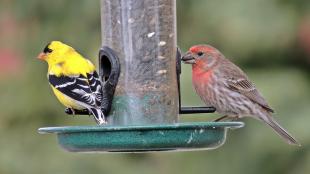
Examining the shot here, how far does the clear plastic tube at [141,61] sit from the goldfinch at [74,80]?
8.6 inches

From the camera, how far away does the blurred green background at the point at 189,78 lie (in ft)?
63.9

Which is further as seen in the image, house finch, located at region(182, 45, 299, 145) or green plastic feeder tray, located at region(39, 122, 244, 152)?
house finch, located at region(182, 45, 299, 145)

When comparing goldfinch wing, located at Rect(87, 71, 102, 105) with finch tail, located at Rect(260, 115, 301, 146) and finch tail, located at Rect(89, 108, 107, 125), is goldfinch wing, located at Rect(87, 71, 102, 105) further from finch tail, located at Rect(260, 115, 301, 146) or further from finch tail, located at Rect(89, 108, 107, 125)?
finch tail, located at Rect(260, 115, 301, 146)

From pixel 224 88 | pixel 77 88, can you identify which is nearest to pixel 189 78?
pixel 224 88

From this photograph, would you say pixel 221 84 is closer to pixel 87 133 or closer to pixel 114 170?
pixel 87 133

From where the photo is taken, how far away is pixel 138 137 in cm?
1223

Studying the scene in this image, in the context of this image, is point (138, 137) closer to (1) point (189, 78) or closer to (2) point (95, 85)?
(2) point (95, 85)

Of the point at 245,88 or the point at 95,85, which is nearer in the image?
the point at 95,85

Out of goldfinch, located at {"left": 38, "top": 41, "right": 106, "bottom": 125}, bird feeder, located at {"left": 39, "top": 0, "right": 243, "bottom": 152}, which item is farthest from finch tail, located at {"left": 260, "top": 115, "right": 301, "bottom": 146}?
goldfinch, located at {"left": 38, "top": 41, "right": 106, "bottom": 125}

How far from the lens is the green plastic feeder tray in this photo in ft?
40.1

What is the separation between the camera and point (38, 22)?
22219 mm

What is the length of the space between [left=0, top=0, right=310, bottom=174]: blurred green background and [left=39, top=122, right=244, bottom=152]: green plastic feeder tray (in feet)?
19.6

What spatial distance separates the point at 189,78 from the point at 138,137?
254 inches

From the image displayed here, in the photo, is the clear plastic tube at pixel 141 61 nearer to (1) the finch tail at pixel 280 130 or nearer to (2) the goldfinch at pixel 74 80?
(2) the goldfinch at pixel 74 80
